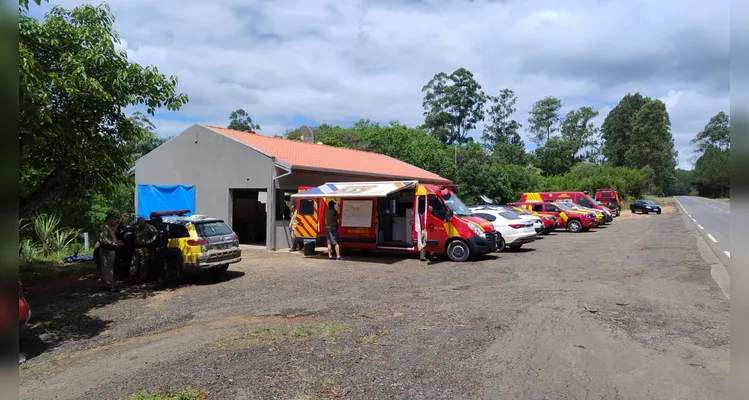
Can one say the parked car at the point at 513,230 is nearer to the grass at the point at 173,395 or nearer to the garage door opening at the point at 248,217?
the garage door opening at the point at 248,217

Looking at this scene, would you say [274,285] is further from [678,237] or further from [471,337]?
[678,237]

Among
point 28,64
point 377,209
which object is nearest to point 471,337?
point 28,64

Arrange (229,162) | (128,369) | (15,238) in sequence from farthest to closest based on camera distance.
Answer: (229,162) < (128,369) < (15,238)

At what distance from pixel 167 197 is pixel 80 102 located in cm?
1238

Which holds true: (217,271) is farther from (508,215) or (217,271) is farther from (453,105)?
(453,105)

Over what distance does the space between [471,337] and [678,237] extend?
18.7 metres

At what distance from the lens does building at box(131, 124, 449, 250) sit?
18234mm

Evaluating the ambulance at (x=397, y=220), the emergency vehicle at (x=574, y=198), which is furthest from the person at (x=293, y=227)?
the emergency vehicle at (x=574, y=198)

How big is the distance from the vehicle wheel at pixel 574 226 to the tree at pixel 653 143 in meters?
62.8

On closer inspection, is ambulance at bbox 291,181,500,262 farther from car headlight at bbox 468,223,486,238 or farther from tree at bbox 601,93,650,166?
tree at bbox 601,93,650,166

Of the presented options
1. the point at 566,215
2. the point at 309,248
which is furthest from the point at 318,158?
the point at 566,215

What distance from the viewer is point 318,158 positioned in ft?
72.5

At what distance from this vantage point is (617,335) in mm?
6551

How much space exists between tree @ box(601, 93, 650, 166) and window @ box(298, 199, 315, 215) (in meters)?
80.7
